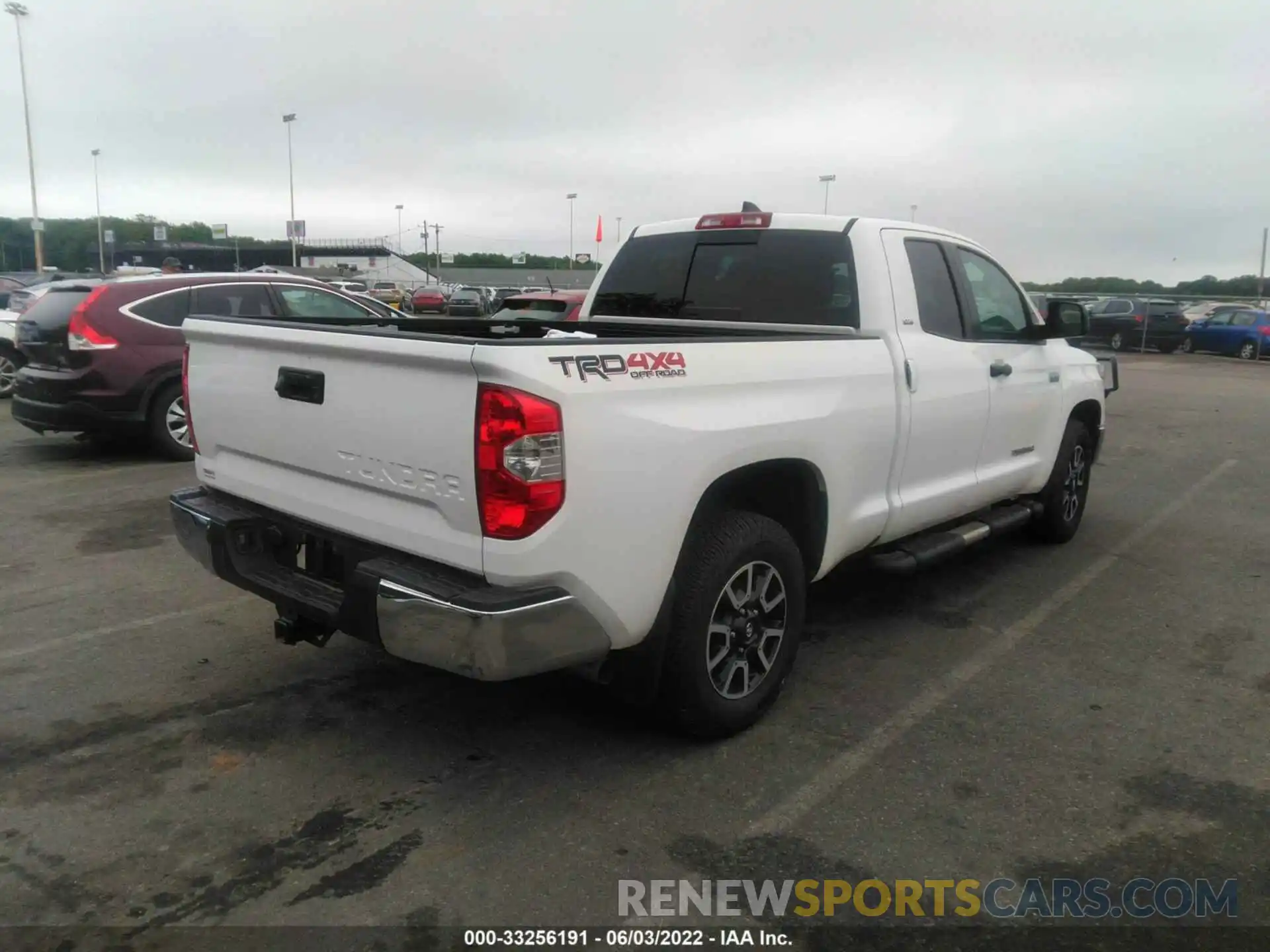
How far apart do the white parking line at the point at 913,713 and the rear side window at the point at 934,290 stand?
5.07ft

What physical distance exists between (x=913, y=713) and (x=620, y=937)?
1.84 meters

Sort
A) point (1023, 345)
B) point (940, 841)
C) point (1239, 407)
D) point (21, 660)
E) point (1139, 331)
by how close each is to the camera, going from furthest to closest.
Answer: point (1139, 331) < point (1239, 407) < point (1023, 345) < point (21, 660) < point (940, 841)

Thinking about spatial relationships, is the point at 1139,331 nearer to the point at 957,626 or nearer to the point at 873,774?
the point at 957,626

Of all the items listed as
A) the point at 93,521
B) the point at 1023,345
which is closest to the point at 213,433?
the point at 93,521

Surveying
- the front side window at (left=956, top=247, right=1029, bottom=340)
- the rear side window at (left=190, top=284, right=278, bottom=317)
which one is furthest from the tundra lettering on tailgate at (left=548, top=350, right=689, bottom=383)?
the rear side window at (left=190, top=284, right=278, bottom=317)

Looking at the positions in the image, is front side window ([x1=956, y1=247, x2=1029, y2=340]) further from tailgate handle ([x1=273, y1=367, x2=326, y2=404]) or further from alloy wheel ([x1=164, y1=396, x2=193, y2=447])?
alloy wheel ([x1=164, y1=396, x2=193, y2=447])

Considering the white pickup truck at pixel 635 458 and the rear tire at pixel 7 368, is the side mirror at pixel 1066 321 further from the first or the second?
the rear tire at pixel 7 368

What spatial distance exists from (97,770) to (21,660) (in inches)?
51.9

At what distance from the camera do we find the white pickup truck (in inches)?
115

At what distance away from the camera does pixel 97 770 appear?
350 centimetres

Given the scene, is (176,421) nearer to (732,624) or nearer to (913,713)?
(732,624)

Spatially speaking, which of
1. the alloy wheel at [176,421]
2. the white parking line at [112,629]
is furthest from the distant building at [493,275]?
the white parking line at [112,629]

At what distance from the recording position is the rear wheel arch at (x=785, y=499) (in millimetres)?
3588

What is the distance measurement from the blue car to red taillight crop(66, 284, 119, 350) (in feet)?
89.5
